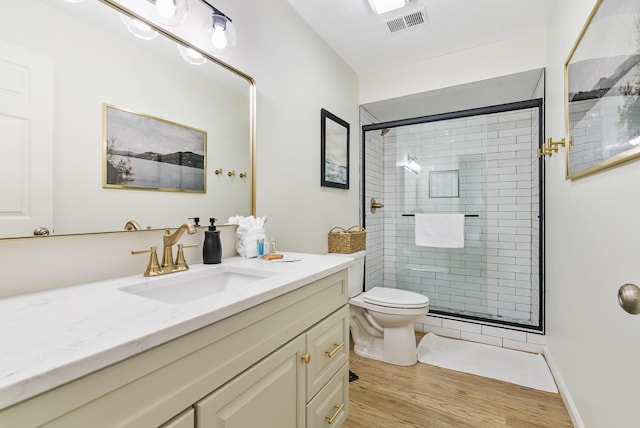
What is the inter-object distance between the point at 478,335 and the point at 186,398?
8.62 feet

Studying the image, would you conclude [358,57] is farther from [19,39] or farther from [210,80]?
[19,39]

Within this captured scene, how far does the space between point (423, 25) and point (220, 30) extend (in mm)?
1530

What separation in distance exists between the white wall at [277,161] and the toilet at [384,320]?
51cm

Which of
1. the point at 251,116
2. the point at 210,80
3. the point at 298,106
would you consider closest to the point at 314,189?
the point at 298,106

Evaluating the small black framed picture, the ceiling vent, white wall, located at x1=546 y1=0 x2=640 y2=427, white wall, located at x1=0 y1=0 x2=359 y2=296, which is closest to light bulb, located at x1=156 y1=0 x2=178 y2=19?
white wall, located at x1=0 y1=0 x2=359 y2=296

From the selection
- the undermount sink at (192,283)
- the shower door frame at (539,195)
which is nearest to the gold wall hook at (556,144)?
the shower door frame at (539,195)

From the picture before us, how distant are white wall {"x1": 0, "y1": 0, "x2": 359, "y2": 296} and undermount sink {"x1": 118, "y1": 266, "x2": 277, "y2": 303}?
0.15 metres

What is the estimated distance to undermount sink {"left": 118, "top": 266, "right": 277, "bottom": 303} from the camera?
39.6 inches

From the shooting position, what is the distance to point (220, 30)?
4.57ft

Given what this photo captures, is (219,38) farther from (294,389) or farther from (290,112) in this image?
(294,389)

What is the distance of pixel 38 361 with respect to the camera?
46 cm

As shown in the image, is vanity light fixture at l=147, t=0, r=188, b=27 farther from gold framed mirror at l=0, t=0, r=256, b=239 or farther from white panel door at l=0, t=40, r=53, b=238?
white panel door at l=0, t=40, r=53, b=238

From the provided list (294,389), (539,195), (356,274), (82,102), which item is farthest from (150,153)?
(539,195)

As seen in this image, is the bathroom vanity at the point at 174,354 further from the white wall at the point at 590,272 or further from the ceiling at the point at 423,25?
the ceiling at the point at 423,25
